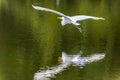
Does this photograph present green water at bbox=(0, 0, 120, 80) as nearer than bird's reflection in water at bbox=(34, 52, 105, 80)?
No

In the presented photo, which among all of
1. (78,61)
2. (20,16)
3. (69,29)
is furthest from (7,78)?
(20,16)

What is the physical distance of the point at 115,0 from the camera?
102 feet

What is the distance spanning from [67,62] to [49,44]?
5.95 ft

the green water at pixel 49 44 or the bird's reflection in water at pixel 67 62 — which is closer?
the bird's reflection in water at pixel 67 62

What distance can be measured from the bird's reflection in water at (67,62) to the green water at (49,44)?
0.13 meters

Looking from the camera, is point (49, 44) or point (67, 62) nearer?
point (67, 62)

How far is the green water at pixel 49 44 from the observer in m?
10.3

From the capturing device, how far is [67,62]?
1105 cm

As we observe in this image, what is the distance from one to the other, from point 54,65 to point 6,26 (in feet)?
17.6

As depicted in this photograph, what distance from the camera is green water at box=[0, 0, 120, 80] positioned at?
405 inches

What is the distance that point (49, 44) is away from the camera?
12781 mm

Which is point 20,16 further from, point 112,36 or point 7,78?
point 7,78

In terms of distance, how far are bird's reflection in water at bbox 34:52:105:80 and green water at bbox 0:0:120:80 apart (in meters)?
0.13

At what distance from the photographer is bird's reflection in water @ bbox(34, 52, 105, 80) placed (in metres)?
9.80
